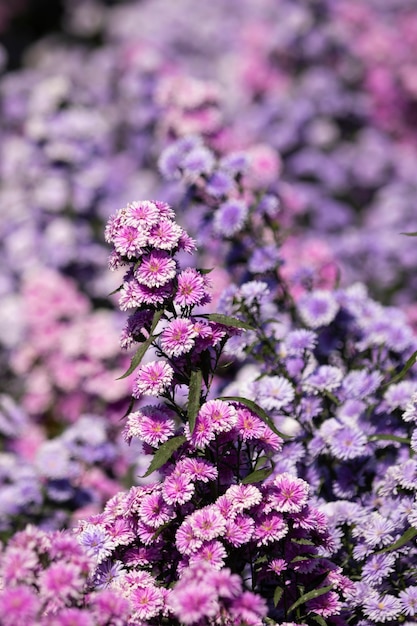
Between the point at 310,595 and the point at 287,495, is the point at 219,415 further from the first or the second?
the point at 310,595

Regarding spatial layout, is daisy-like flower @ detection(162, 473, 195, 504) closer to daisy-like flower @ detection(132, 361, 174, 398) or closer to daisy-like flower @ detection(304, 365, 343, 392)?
daisy-like flower @ detection(132, 361, 174, 398)

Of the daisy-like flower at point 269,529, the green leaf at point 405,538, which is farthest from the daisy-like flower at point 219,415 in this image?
the green leaf at point 405,538

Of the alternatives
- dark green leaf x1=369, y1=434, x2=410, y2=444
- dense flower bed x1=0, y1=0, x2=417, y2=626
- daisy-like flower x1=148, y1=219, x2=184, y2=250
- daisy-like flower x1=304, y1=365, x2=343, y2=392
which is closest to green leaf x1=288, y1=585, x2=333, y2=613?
dense flower bed x1=0, y1=0, x2=417, y2=626

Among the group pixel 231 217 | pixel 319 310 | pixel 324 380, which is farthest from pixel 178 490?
pixel 231 217

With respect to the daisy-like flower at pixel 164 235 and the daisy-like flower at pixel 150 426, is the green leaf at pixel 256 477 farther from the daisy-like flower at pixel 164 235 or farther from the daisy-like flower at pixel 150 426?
the daisy-like flower at pixel 164 235

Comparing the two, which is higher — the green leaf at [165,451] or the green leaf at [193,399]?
the green leaf at [193,399]

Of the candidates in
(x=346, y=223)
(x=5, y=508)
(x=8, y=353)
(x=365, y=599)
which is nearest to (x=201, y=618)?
(x=365, y=599)

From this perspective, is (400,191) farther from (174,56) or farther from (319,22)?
(174,56)
